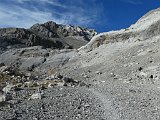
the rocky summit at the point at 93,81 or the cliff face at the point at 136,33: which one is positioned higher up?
the cliff face at the point at 136,33

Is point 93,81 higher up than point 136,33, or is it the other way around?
point 136,33

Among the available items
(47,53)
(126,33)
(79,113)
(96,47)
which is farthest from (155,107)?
(47,53)

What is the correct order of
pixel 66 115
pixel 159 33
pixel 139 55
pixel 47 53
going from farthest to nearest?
pixel 47 53 → pixel 159 33 → pixel 139 55 → pixel 66 115

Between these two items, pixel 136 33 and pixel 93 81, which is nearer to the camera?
pixel 93 81

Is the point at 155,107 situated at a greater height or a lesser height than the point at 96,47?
lesser

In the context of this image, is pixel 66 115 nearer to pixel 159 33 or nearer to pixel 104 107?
pixel 104 107

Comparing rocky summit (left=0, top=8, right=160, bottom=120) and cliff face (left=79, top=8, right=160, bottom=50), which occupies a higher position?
cliff face (left=79, top=8, right=160, bottom=50)

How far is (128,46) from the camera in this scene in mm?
80625

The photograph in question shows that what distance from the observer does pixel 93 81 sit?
192ft

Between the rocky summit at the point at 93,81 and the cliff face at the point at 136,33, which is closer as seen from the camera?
the rocky summit at the point at 93,81

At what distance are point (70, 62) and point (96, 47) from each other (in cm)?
785

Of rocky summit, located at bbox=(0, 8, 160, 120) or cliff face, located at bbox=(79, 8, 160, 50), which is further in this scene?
cliff face, located at bbox=(79, 8, 160, 50)

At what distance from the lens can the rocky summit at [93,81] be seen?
24.6m

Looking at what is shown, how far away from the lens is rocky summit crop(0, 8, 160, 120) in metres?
24.6
